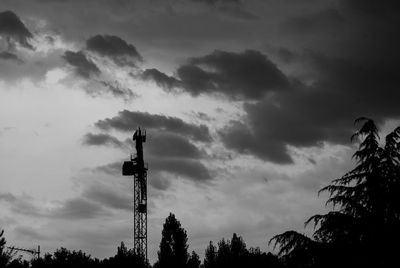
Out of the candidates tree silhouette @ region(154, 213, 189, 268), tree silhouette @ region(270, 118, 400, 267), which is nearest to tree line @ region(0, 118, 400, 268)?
tree silhouette @ region(270, 118, 400, 267)

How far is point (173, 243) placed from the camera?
72062 mm

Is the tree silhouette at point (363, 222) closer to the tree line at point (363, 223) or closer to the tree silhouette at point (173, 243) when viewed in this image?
the tree line at point (363, 223)

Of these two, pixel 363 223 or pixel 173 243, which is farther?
pixel 173 243

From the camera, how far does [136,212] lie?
242ft

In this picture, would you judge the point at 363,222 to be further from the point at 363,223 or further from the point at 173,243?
the point at 173,243

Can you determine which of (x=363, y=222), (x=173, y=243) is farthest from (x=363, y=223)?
(x=173, y=243)

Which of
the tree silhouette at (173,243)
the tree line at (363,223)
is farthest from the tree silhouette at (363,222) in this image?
the tree silhouette at (173,243)

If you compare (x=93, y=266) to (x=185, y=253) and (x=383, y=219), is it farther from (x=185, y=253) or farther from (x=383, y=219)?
(x=383, y=219)

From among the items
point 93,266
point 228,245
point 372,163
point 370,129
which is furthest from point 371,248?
point 228,245

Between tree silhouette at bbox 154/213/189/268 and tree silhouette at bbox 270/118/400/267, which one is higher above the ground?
tree silhouette at bbox 154/213/189/268

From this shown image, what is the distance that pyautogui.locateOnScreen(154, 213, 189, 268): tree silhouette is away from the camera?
6888cm

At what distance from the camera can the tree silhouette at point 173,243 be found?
6888 cm

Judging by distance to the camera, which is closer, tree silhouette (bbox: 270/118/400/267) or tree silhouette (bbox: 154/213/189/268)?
tree silhouette (bbox: 270/118/400/267)

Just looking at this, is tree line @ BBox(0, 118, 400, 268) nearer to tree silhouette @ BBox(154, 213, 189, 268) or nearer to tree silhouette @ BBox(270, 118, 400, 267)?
tree silhouette @ BBox(270, 118, 400, 267)
